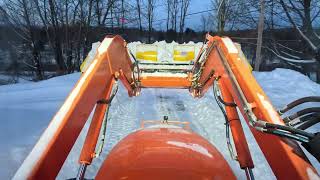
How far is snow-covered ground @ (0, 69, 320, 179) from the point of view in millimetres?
4453

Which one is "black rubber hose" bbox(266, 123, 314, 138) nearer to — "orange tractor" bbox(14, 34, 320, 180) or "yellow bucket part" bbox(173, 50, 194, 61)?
"orange tractor" bbox(14, 34, 320, 180)

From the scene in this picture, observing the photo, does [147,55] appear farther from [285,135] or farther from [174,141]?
[285,135]

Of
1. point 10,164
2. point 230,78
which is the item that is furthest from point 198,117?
point 230,78

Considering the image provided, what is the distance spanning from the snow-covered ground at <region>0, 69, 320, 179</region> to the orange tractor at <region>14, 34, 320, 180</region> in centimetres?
A: 144

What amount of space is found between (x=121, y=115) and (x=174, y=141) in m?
4.70

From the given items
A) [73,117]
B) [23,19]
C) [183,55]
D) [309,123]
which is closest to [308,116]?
[309,123]

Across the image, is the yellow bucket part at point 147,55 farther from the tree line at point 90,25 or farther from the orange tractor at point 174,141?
the tree line at point 90,25

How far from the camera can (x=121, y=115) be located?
6996mm

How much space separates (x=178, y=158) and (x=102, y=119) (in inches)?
36.9

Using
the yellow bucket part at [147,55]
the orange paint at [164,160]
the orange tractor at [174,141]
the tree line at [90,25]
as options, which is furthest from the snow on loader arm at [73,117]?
the tree line at [90,25]

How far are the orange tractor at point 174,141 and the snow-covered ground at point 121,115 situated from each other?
1.44m

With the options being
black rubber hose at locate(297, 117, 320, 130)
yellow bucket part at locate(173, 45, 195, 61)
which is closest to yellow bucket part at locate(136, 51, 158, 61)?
yellow bucket part at locate(173, 45, 195, 61)

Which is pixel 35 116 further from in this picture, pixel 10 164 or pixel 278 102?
pixel 278 102

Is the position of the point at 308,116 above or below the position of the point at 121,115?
above
